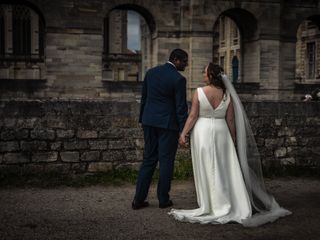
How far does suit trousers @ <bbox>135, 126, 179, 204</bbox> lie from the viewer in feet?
19.4

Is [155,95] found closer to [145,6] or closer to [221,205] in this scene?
[221,205]

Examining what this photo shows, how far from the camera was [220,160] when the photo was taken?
5.66m

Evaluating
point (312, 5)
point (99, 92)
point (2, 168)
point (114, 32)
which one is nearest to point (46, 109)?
point (2, 168)

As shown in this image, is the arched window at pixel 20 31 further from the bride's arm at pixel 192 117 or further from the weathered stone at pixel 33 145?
the bride's arm at pixel 192 117

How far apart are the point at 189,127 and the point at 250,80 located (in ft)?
58.8

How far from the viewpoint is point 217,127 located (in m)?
5.68

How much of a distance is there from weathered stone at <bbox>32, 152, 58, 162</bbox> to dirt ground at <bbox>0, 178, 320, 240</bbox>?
58 cm

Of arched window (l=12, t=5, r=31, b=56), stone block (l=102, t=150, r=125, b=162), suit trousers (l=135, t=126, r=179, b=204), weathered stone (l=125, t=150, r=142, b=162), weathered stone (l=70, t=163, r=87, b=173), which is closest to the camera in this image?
suit trousers (l=135, t=126, r=179, b=204)

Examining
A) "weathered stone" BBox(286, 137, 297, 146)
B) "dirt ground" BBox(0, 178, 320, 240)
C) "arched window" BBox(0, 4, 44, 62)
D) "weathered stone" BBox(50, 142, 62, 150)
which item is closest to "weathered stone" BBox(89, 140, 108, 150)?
"weathered stone" BBox(50, 142, 62, 150)

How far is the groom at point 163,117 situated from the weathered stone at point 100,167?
1887mm

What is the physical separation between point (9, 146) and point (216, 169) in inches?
133

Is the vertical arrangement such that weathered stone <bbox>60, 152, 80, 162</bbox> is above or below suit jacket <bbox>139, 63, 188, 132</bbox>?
below

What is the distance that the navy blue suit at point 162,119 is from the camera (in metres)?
5.75

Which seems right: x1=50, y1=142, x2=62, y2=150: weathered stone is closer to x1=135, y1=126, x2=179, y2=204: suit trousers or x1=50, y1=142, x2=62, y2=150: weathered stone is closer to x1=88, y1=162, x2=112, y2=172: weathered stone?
x1=88, y1=162, x2=112, y2=172: weathered stone
